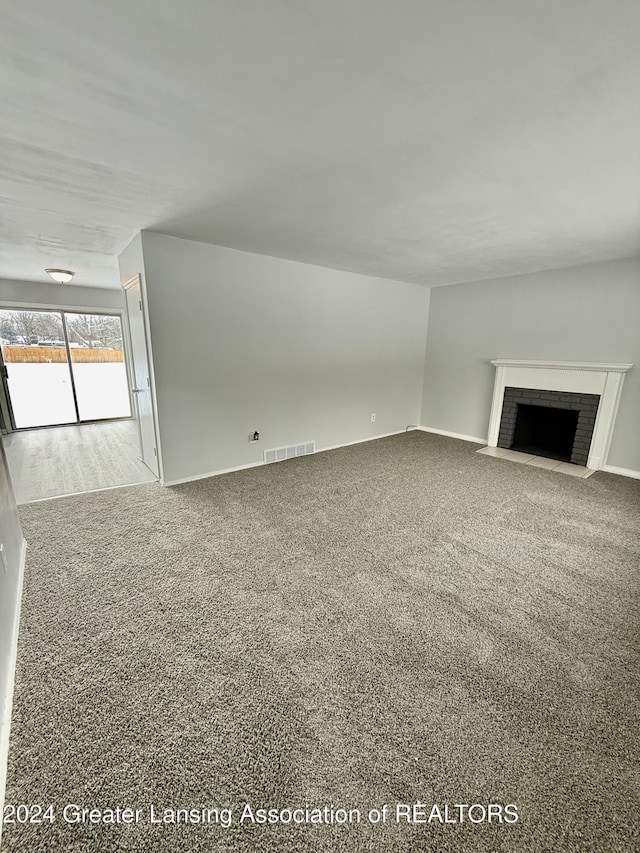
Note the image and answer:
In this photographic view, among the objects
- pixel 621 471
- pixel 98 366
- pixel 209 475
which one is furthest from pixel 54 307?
pixel 621 471

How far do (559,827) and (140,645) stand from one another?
176cm

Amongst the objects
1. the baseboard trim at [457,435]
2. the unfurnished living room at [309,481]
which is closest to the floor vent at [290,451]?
the unfurnished living room at [309,481]

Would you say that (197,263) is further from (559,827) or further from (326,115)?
(559,827)

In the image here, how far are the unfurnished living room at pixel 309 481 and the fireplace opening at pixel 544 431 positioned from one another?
424 millimetres

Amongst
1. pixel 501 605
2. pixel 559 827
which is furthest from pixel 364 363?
pixel 559 827

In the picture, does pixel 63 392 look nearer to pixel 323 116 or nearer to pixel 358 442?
pixel 358 442

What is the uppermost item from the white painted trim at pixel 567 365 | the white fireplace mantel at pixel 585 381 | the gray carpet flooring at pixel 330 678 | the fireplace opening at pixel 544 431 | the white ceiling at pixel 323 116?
the white ceiling at pixel 323 116

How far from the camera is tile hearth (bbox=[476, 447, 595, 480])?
418 cm

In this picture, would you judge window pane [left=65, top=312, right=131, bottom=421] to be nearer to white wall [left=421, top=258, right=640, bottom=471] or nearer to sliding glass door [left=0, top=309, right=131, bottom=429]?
sliding glass door [left=0, top=309, right=131, bottom=429]

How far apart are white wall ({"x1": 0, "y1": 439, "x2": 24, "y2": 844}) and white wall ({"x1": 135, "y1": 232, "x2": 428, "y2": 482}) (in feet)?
4.54

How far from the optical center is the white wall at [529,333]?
397 centimetres

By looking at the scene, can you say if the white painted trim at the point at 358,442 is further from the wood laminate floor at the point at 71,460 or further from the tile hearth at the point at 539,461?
the wood laminate floor at the point at 71,460

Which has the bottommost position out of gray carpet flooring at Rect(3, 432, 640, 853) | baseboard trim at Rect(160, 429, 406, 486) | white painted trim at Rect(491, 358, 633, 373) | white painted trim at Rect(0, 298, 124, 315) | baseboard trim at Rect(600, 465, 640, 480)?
gray carpet flooring at Rect(3, 432, 640, 853)

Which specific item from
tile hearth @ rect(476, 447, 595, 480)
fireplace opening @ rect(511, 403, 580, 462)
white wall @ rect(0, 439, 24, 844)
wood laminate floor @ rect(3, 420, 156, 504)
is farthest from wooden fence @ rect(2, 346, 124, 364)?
fireplace opening @ rect(511, 403, 580, 462)
